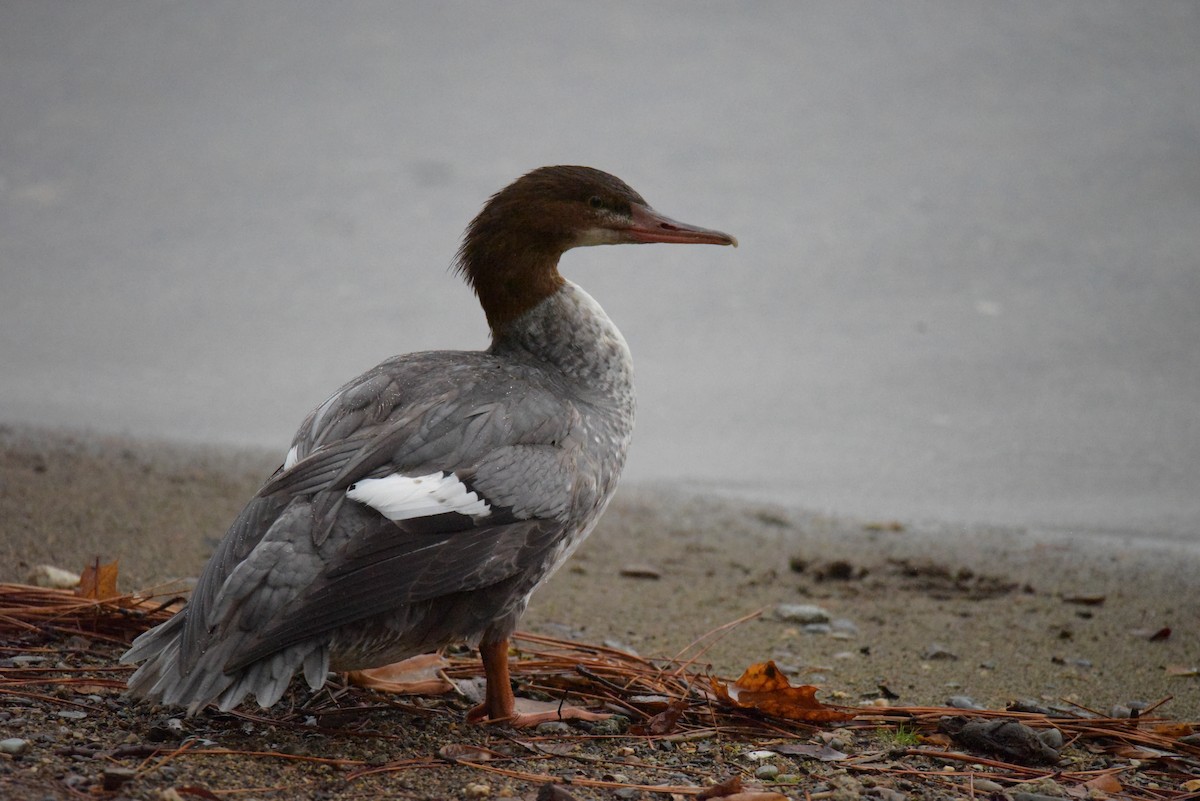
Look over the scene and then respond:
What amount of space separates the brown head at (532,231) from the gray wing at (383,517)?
1.26 feet

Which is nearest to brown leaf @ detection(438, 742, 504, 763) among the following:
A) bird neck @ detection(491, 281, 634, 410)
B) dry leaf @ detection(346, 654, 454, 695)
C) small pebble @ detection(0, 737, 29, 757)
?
dry leaf @ detection(346, 654, 454, 695)

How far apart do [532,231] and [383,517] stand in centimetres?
111

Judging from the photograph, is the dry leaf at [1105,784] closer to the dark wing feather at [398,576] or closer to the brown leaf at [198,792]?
the dark wing feather at [398,576]

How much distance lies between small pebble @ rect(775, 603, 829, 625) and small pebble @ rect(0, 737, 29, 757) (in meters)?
2.49

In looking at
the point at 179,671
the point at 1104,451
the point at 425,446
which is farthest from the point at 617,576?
the point at 1104,451

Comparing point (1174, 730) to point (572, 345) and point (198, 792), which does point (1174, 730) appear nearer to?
point (572, 345)

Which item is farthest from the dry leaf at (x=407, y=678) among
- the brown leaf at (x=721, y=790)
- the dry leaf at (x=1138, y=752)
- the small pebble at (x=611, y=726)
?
the dry leaf at (x=1138, y=752)

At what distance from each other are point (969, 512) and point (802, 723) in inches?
112

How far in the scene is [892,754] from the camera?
2.78m

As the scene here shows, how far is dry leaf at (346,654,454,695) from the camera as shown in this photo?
10.1ft

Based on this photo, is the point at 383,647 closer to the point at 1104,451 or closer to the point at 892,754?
the point at 892,754

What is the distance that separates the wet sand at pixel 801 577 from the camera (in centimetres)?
364

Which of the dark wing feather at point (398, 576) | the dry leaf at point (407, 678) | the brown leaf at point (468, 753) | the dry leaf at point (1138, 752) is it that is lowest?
the brown leaf at point (468, 753)

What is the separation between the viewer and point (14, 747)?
2.35 meters
